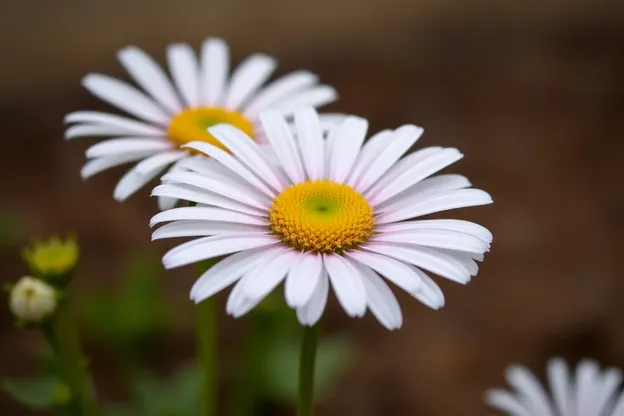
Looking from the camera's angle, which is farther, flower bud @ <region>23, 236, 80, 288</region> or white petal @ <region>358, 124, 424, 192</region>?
flower bud @ <region>23, 236, 80, 288</region>

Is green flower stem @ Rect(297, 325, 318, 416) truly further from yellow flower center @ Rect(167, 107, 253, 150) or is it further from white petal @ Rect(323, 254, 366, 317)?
yellow flower center @ Rect(167, 107, 253, 150)

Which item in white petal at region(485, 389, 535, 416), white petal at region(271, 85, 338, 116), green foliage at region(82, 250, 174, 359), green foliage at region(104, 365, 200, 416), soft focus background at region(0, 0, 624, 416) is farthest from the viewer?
soft focus background at region(0, 0, 624, 416)

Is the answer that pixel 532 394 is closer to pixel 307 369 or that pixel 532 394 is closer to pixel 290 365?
pixel 307 369

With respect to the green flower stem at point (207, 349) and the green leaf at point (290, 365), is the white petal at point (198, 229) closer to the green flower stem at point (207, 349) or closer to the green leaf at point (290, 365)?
the green flower stem at point (207, 349)

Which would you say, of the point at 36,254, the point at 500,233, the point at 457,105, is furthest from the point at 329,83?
the point at 36,254

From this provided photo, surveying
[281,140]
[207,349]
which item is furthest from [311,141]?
[207,349]

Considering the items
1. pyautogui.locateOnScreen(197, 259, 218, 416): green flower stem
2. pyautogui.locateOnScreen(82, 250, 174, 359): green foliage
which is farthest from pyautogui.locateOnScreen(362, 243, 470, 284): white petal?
pyautogui.locateOnScreen(82, 250, 174, 359): green foliage

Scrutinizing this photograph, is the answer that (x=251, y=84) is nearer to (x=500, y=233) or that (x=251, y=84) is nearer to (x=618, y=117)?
(x=500, y=233)
